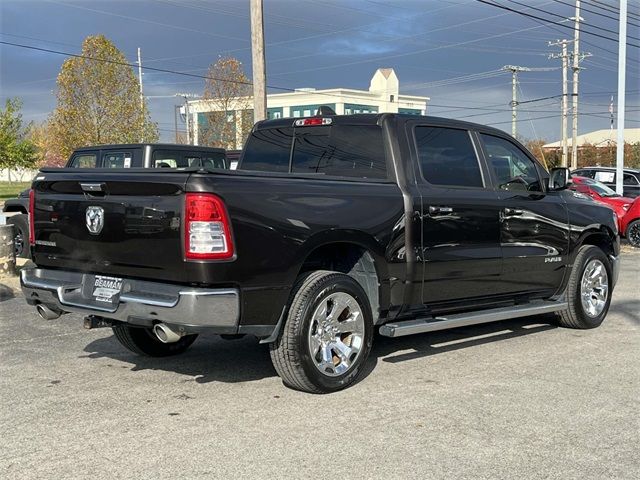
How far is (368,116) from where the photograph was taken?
5938 millimetres

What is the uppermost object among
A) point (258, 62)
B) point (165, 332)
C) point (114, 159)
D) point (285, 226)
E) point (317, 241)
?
point (258, 62)

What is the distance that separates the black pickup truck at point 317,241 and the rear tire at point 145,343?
0.02m

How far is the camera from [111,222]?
4.81 m

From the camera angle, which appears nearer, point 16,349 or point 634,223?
point 16,349

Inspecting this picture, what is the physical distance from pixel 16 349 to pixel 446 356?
3772 millimetres

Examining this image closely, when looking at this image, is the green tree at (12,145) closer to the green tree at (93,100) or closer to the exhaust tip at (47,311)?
the green tree at (93,100)

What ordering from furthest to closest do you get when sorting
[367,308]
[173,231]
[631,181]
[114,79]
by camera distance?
[114,79] < [631,181] < [367,308] < [173,231]

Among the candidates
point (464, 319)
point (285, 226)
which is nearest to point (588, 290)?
point (464, 319)

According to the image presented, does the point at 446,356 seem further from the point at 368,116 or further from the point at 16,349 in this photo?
the point at 16,349

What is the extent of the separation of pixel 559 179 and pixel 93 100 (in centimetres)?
2705

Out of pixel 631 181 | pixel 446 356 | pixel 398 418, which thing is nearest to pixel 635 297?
pixel 446 356

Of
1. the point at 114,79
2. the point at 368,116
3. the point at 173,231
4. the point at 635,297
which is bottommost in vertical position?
the point at 635,297

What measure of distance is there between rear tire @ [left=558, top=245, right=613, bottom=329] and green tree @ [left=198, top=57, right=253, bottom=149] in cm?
2986

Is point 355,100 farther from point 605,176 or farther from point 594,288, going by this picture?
point 594,288
